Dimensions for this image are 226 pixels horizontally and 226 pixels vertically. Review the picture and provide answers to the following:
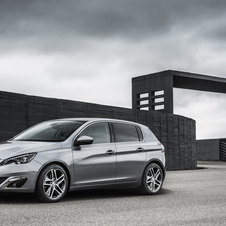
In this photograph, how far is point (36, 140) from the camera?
29.8 ft

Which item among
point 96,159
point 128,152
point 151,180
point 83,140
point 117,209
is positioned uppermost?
point 83,140

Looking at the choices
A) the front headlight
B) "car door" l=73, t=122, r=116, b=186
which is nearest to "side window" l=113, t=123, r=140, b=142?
"car door" l=73, t=122, r=116, b=186

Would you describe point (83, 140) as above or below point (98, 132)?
below

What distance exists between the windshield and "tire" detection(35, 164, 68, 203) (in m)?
0.68

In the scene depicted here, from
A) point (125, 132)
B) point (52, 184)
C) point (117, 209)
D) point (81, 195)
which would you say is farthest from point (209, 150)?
point (117, 209)

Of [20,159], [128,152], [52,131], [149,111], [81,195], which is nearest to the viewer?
[20,159]

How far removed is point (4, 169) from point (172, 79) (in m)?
21.8

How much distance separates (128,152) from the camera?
10.0 meters

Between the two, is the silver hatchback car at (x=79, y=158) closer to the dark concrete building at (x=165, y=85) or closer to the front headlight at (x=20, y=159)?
the front headlight at (x=20, y=159)

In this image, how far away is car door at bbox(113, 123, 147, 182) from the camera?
9805 mm

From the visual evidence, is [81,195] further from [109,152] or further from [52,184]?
[52,184]

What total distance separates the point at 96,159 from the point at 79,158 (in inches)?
17.9

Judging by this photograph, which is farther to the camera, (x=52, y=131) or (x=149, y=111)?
(x=149, y=111)

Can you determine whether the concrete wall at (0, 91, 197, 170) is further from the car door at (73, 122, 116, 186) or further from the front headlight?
the front headlight
